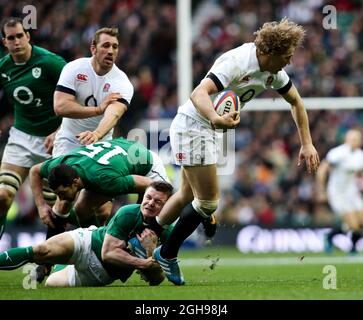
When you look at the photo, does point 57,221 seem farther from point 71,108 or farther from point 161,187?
point 161,187

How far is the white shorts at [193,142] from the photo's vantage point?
798 cm

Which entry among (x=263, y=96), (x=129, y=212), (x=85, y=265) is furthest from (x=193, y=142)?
(x=263, y=96)

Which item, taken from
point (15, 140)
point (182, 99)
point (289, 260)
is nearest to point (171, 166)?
point (182, 99)

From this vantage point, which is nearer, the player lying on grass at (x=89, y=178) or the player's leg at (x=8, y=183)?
the player lying on grass at (x=89, y=178)

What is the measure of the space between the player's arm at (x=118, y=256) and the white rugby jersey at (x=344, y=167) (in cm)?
776

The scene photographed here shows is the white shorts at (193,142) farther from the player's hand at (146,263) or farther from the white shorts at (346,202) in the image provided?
the white shorts at (346,202)

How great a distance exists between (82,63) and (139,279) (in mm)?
2197

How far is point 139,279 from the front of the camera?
928cm

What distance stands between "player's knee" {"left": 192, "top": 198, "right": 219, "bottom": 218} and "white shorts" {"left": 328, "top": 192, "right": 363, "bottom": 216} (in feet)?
23.3

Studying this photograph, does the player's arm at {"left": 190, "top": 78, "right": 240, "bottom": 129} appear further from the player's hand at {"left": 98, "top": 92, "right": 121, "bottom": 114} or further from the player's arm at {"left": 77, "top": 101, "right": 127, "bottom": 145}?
the player's hand at {"left": 98, "top": 92, "right": 121, "bottom": 114}

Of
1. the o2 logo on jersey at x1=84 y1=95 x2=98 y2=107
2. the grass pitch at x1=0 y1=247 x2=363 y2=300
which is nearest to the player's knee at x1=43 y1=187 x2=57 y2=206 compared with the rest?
the grass pitch at x1=0 y1=247 x2=363 y2=300

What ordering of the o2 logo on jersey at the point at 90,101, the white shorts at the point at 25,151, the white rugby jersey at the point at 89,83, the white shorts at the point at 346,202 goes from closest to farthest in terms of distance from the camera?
the white rugby jersey at the point at 89,83 < the o2 logo on jersey at the point at 90,101 < the white shorts at the point at 25,151 < the white shorts at the point at 346,202

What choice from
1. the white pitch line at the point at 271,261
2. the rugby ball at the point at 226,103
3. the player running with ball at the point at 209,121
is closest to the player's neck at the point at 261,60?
the player running with ball at the point at 209,121
